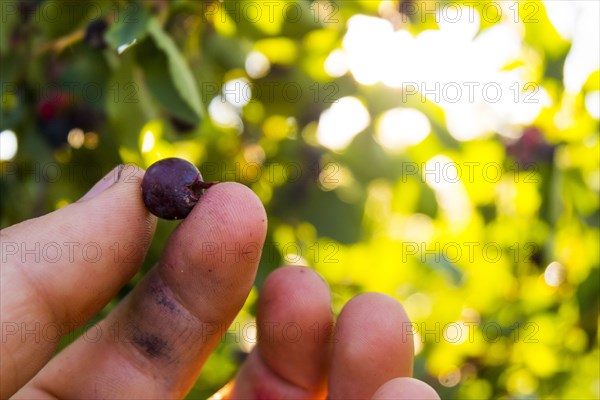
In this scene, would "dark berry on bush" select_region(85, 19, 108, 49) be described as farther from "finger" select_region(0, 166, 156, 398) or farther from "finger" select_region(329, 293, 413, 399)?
"finger" select_region(329, 293, 413, 399)

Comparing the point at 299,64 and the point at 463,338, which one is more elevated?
the point at 299,64

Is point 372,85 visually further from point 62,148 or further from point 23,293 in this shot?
point 23,293

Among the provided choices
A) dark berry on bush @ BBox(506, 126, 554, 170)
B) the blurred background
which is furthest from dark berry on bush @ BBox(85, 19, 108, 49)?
dark berry on bush @ BBox(506, 126, 554, 170)

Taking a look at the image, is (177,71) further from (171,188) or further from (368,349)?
(368,349)

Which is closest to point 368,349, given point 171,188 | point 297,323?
point 297,323

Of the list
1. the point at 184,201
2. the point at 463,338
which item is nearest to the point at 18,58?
the point at 184,201

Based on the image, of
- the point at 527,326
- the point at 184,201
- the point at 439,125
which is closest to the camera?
the point at 184,201

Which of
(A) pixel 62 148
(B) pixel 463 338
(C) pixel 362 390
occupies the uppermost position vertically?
(A) pixel 62 148

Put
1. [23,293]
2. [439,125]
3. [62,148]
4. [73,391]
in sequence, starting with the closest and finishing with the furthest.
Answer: [23,293] < [73,391] < [62,148] < [439,125]
